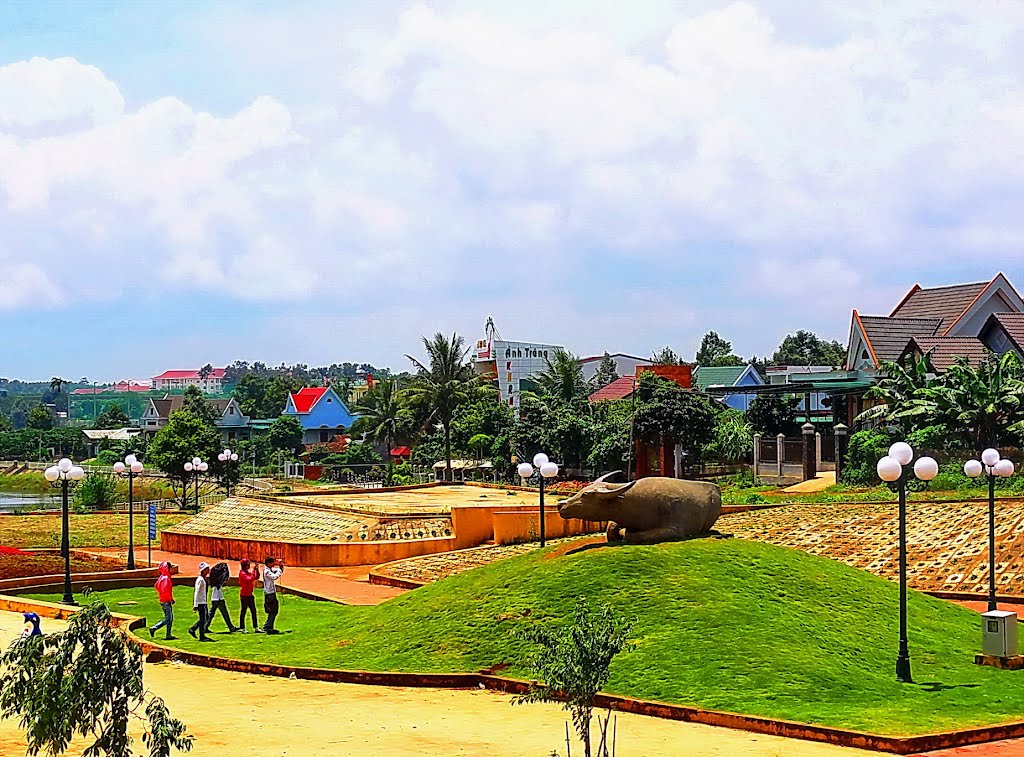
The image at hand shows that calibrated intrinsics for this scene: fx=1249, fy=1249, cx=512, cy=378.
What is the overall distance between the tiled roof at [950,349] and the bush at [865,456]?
23.0 feet

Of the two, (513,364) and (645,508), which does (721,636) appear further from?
(513,364)

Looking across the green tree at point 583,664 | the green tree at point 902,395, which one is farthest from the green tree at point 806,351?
the green tree at point 583,664

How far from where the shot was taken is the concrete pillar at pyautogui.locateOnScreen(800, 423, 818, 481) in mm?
46000

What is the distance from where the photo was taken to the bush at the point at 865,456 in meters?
40.6

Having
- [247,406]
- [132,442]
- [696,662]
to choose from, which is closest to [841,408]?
[696,662]

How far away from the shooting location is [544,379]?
68938 millimetres

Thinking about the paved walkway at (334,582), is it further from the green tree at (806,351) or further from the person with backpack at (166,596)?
the green tree at (806,351)

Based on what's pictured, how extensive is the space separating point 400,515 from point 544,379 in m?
33.5

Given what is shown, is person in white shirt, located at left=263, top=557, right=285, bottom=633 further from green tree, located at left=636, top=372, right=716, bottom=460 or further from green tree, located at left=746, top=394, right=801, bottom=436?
green tree, located at left=746, top=394, right=801, bottom=436

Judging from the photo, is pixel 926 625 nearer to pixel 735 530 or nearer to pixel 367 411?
pixel 735 530

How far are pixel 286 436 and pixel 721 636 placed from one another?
80.2m

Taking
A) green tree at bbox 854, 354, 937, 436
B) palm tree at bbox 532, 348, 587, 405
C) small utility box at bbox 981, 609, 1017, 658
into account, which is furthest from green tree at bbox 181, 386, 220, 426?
small utility box at bbox 981, 609, 1017, 658

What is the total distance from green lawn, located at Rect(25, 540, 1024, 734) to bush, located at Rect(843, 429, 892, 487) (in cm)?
1984

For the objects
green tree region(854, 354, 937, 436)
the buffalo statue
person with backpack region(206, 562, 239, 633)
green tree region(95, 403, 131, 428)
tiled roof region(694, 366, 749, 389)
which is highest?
tiled roof region(694, 366, 749, 389)
